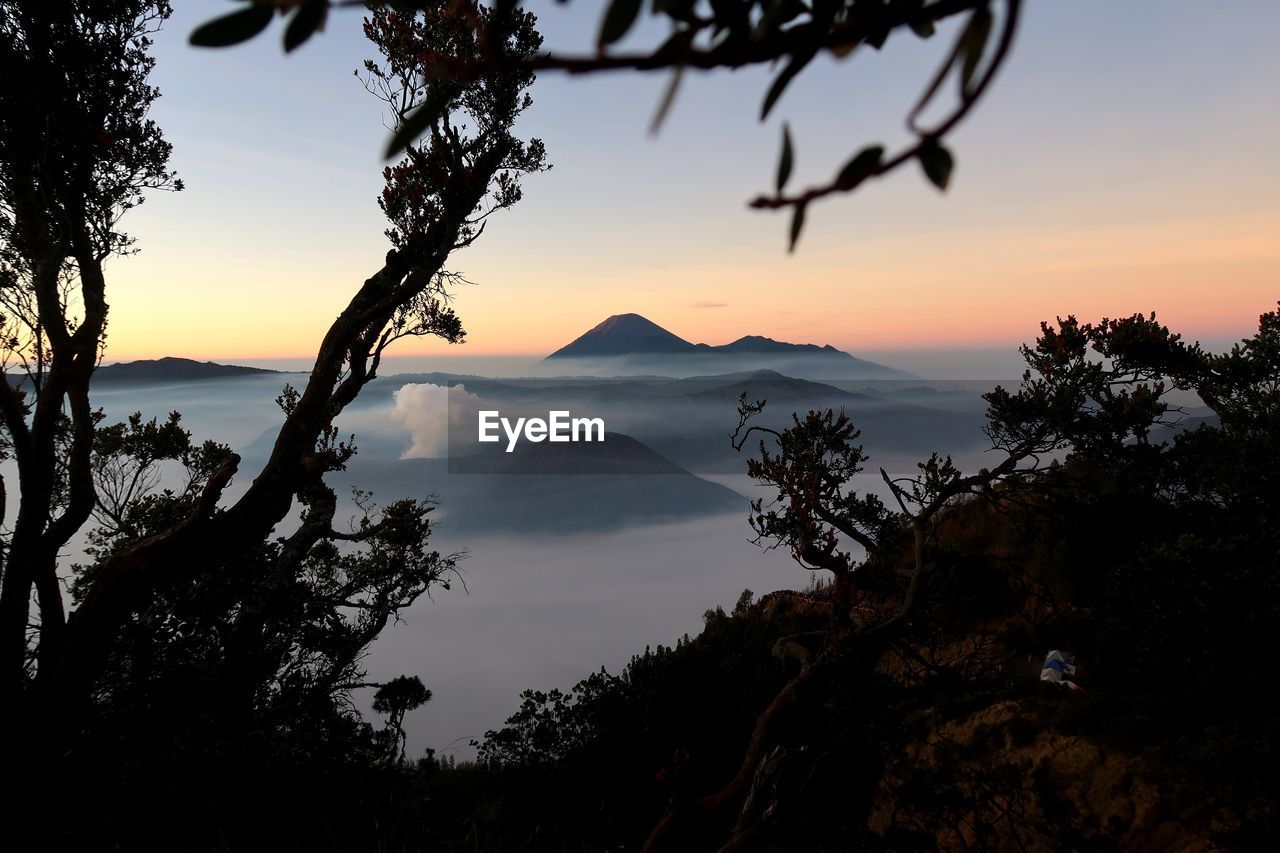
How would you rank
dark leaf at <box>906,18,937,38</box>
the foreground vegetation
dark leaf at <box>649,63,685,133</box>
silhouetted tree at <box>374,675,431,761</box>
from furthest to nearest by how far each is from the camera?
silhouetted tree at <box>374,675,431,761</box>, the foreground vegetation, dark leaf at <box>906,18,937,38</box>, dark leaf at <box>649,63,685,133</box>

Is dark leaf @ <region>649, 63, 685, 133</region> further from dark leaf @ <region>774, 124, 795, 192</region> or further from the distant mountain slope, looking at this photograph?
the distant mountain slope

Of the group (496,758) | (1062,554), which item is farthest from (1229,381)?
(496,758)

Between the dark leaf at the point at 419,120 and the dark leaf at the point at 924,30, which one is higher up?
the dark leaf at the point at 924,30

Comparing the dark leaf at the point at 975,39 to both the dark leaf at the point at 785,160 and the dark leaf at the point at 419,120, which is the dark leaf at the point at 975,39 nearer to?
the dark leaf at the point at 785,160

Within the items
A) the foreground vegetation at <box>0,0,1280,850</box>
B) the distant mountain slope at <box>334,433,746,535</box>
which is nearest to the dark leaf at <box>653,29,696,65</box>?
the foreground vegetation at <box>0,0,1280,850</box>

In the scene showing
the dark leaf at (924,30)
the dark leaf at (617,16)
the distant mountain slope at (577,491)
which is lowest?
the distant mountain slope at (577,491)

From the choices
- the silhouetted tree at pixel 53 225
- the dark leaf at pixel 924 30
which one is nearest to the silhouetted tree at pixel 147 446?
the silhouetted tree at pixel 53 225
